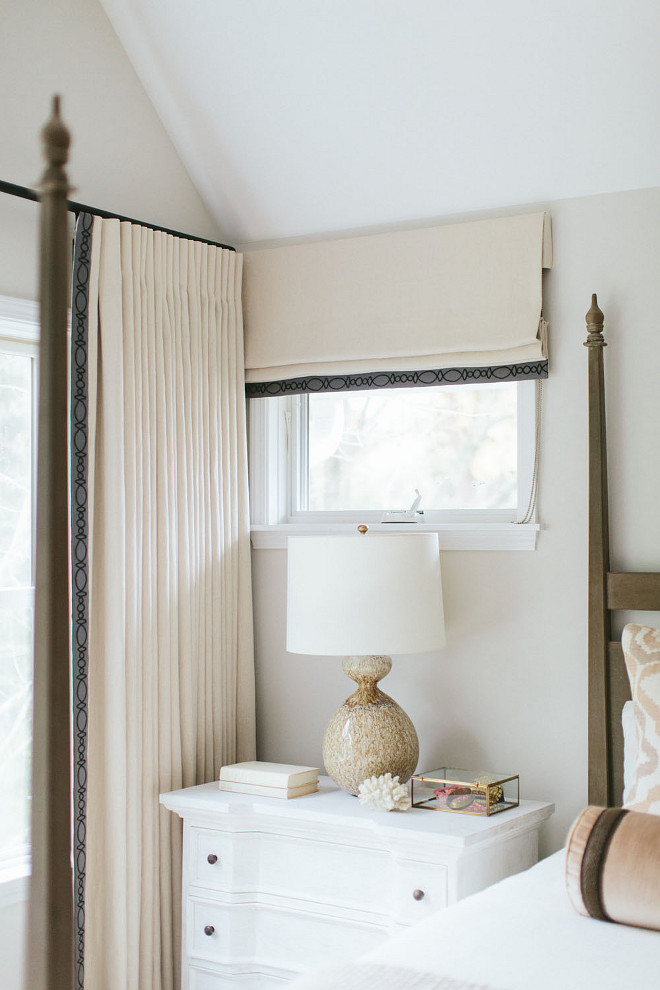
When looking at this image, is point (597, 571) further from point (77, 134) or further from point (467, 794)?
point (77, 134)

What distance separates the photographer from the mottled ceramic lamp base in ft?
7.99

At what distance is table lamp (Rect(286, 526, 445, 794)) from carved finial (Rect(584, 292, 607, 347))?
62cm

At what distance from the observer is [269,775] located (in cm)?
251

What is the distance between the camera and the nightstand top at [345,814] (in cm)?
218

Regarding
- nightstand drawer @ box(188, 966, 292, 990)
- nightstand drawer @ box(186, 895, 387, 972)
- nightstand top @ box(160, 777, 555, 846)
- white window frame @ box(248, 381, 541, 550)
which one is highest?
white window frame @ box(248, 381, 541, 550)

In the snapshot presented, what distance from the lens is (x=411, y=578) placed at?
241cm

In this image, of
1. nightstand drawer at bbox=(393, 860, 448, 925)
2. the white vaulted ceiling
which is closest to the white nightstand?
nightstand drawer at bbox=(393, 860, 448, 925)

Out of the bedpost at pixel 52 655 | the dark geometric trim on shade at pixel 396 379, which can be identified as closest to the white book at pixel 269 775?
the dark geometric trim on shade at pixel 396 379

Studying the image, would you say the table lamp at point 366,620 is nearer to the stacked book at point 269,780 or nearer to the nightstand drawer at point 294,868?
the stacked book at point 269,780

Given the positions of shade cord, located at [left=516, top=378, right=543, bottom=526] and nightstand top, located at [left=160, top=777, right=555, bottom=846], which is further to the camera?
shade cord, located at [left=516, top=378, right=543, bottom=526]

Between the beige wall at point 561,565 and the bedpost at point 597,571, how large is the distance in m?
0.06

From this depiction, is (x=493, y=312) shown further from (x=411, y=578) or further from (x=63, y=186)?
(x=63, y=186)

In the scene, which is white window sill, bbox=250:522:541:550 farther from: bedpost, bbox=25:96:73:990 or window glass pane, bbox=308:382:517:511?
bedpost, bbox=25:96:73:990

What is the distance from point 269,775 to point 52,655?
214 cm
